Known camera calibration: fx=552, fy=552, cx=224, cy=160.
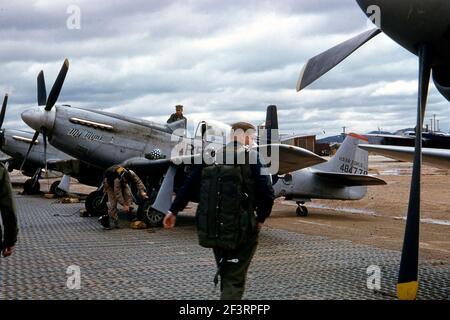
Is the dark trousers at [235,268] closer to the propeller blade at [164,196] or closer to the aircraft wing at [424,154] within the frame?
the aircraft wing at [424,154]

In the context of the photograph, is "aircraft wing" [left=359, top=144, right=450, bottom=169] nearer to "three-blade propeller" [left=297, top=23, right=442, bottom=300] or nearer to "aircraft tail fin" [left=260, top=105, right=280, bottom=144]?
"three-blade propeller" [left=297, top=23, right=442, bottom=300]

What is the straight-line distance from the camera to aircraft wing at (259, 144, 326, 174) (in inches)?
383

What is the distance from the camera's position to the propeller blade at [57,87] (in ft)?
42.8

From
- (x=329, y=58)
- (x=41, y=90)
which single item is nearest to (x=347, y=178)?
(x=41, y=90)

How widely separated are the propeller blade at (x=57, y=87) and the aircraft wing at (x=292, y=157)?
5651mm

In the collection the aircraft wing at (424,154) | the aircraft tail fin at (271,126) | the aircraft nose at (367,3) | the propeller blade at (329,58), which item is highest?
the aircraft nose at (367,3)

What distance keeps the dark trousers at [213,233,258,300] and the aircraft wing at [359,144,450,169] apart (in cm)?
339

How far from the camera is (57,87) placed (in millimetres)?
13062

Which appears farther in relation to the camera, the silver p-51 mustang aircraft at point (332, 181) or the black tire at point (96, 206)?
the silver p-51 mustang aircraft at point (332, 181)

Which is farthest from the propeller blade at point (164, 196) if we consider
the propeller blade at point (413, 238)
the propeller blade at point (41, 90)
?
the propeller blade at point (413, 238)

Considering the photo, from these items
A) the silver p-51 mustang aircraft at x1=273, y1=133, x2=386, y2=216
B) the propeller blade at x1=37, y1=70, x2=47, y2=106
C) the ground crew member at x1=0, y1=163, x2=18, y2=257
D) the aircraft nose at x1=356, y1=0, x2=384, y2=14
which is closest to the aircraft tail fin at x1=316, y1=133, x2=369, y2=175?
the silver p-51 mustang aircraft at x1=273, y1=133, x2=386, y2=216

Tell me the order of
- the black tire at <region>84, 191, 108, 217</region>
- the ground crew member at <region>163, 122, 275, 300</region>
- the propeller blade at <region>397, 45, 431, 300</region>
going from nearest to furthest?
the ground crew member at <region>163, 122, 275, 300</region> < the propeller blade at <region>397, 45, 431, 300</region> < the black tire at <region>84, 191, 108, 217</region>

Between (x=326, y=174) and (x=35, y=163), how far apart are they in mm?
13289
